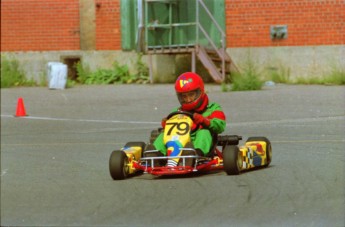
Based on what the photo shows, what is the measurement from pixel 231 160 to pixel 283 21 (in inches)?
521

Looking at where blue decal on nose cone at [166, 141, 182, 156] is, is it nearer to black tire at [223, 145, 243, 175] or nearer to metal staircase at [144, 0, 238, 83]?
black tire at [223, 145, 243, 175]

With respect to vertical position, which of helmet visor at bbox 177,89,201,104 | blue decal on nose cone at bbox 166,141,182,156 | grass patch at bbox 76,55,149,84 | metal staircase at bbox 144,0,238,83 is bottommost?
blue decal on nose cone at bbox 166,141,182,156

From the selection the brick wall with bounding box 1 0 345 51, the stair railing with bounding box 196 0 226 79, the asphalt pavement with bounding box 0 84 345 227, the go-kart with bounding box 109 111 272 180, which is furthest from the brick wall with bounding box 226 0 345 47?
the go-kart with bounding box 109 111 272 180

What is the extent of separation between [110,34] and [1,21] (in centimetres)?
310

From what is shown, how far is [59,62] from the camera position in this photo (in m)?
26.4

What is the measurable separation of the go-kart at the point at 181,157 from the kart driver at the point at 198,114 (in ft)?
0.23

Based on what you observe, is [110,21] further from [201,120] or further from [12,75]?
[201,120]

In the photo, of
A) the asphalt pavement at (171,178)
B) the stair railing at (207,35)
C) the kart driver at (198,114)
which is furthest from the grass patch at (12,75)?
the kart driver at (198,114)

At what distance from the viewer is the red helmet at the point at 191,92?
34.6 feet

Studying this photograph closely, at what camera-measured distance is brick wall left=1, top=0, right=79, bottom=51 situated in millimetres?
26000

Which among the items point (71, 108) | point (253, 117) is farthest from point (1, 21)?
point (253, 117)

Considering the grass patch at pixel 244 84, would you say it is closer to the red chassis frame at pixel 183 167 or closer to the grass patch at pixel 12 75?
the grass patch at pixel 12 75

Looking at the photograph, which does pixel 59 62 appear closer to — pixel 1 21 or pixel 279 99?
pixel 1 21

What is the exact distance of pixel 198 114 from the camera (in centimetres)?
1065
